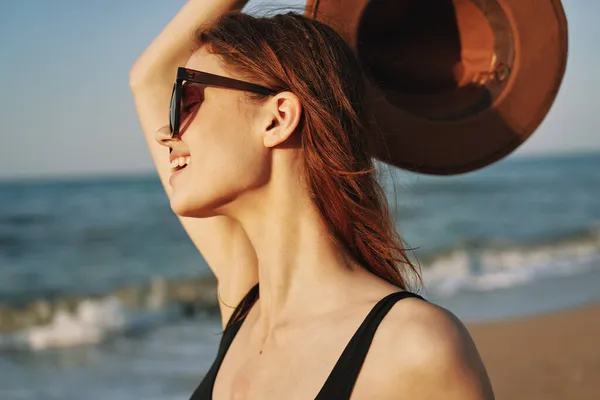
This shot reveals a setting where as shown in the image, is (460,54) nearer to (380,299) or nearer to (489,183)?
(380,299)

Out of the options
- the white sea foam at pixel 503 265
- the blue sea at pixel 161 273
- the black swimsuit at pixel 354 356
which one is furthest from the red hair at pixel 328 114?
the white sea foam at pixel 503 265

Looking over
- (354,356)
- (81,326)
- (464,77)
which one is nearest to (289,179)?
(354,356)

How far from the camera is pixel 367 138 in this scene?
2.05 meters

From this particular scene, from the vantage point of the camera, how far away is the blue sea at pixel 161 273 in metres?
8.01

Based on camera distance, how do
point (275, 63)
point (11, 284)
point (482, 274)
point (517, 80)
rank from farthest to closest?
point (11, 284)
point (482, 274)
point (517, 80)
point (275, 63)

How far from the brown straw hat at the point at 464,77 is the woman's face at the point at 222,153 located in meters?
0.31

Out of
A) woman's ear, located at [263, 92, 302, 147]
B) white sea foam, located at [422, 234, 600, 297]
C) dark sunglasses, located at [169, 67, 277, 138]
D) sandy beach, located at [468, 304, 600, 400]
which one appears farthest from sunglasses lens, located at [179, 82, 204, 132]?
white sea foam, located at [422, 234, 600, 297]

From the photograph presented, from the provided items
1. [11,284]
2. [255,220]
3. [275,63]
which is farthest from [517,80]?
[11,284]

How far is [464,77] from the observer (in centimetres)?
221

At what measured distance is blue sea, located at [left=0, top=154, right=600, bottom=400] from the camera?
8.01 m

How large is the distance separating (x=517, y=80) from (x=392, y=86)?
335 millimetres

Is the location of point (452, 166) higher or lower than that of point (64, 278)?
higher

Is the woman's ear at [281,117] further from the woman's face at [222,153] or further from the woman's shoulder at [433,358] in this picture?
the woman's shoulder at [433,358]

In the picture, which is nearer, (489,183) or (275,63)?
(275,63)
